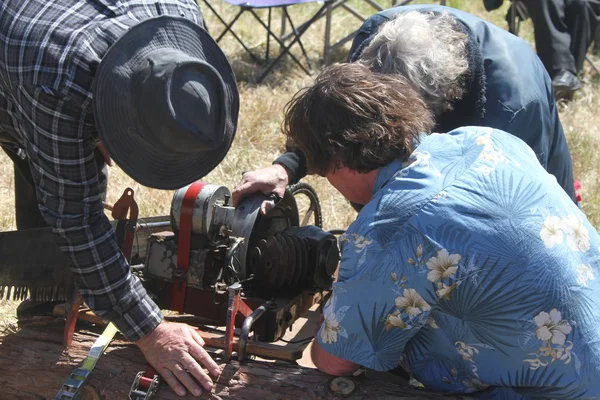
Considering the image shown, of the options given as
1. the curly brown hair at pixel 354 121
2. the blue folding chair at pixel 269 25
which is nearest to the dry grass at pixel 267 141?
the blue folding chair at pixel 269 25

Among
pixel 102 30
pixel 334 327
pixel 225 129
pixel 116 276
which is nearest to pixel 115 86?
pixel 102 30

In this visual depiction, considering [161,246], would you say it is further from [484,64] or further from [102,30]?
[484,64]

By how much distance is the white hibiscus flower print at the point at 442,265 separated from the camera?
209 cm

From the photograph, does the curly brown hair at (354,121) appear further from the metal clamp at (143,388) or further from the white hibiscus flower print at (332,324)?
the metal clamp at (143,388)

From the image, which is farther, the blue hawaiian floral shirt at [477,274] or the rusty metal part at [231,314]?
the rusty metal part at [231,314]

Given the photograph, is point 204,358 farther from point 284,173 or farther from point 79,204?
point 284,173

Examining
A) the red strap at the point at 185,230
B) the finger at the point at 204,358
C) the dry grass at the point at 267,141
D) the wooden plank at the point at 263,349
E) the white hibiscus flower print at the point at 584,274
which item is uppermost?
the white hibiscus flower print at the point at 584,274

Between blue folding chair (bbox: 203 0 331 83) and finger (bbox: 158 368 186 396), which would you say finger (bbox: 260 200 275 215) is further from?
blue folding chair (bbox: 203 0 331 83)

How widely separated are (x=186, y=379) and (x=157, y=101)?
0.94 m

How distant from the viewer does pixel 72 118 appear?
2.36m

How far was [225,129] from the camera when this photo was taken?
2494 mm

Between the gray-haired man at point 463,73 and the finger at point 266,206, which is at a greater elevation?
the gray-haired man at point 463,73

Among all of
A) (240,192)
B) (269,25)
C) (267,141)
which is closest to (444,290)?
(240,192)

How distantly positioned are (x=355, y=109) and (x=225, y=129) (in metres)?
0.50
